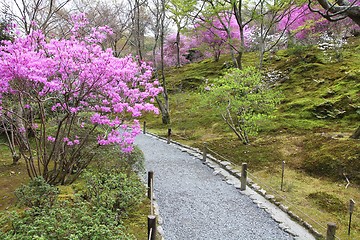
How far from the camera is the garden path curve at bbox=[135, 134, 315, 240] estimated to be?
18.0 ft

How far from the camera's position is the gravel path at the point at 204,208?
552 centimetres

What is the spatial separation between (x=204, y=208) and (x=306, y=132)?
22.2ft

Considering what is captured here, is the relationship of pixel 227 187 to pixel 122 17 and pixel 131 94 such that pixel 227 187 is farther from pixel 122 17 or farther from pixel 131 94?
pixel 122 17

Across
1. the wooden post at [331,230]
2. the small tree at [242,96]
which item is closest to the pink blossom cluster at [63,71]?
the wooden post at [331,230]

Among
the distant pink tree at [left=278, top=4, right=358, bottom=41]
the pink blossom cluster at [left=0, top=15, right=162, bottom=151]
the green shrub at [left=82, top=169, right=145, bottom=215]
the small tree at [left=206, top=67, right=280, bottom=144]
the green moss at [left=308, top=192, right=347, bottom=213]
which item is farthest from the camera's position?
the distant pink tree at [left=278, top=4, right=358, bottom=41]

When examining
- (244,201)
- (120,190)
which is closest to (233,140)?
(244,201)

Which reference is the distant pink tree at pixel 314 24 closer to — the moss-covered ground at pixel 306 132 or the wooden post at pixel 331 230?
the moss-covered ground at pixel 306 132

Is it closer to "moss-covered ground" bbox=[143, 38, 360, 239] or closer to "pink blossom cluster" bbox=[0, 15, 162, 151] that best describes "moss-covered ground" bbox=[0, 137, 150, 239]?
"pink blossom cluster" bbox=[0, 15, 162, 151]

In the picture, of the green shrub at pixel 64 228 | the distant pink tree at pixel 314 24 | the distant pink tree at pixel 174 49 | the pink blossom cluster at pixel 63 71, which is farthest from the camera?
the distant pink tree at pixel 174 49

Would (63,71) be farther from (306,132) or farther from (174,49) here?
(174,49)

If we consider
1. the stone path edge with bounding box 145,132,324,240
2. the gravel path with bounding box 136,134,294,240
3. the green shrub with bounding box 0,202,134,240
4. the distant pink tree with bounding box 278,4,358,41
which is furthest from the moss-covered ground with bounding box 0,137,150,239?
the distant pink tree with bounding box 278,4,358,41

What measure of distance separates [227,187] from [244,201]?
1.01 metres

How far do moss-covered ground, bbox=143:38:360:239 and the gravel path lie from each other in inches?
32.0

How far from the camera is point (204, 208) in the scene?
262 inches
